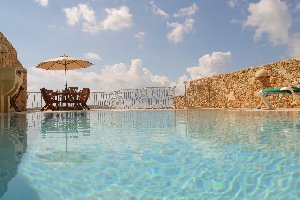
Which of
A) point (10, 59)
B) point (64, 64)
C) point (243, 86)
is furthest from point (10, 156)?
point (243, 86)

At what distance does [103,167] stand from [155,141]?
1.45m

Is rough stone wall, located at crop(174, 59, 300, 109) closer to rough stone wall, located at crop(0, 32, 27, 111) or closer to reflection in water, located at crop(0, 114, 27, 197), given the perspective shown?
rough stone wall, located at crop(0, 32, 27, 111)

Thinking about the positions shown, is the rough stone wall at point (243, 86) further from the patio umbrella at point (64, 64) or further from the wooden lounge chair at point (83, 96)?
the wooden lounge chair at point (83, 96)

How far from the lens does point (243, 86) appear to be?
16.4 meters

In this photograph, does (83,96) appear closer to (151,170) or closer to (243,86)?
(243,86)

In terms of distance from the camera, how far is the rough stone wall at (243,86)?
13969mm

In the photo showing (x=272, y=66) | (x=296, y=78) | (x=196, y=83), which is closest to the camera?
(x=296, y=78)

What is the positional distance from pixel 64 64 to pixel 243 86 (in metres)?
9.63

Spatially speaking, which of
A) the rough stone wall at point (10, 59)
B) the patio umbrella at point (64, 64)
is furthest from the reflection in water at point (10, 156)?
the patio umbrella at point (64, 64)

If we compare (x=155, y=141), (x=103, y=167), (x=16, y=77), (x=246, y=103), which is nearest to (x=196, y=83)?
(x=246, y=103)

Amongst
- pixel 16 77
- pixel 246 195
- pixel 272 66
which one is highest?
pixel 272 66

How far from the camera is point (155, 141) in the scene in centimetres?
386

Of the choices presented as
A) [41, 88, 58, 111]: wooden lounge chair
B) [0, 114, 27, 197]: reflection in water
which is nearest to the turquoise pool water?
[0, 114, 27, 197]: reflection in water

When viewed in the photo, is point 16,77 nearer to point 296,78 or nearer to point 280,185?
point 280,185
